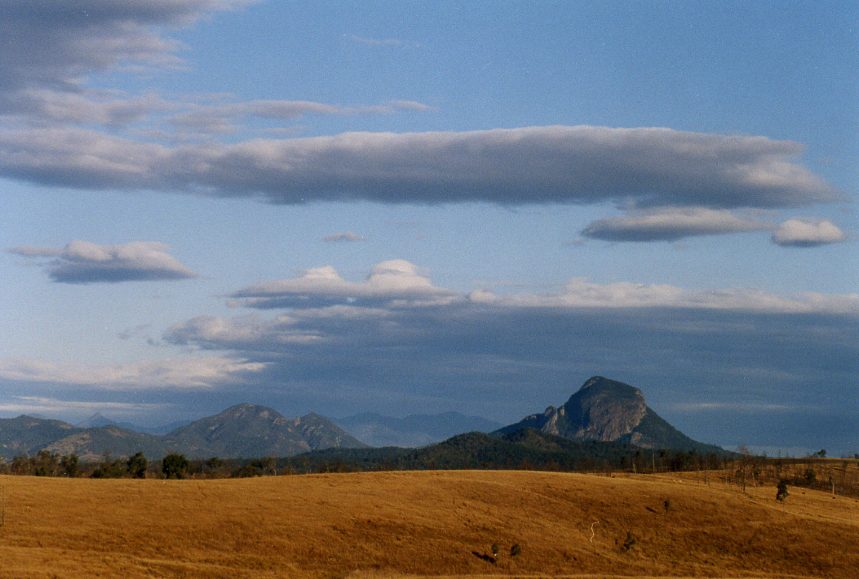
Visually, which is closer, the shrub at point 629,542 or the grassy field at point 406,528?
the grassy field at point 406,528

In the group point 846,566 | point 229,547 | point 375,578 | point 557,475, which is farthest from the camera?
point 557,475

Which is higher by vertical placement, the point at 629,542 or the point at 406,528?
the point at 406,528

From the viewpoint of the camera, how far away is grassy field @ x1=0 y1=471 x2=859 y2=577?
343 feet

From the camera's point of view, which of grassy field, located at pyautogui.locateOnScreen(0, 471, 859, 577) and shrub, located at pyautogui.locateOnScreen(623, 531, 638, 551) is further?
shrub, located at pyautogui.locateOnScreen(623, 531, 638, 551)

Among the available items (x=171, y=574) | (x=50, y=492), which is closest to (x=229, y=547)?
(x=171, y=574)

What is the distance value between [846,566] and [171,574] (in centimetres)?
8600

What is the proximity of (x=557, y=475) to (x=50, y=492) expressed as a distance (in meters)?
85.5

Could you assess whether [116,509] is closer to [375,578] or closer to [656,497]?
[375,578]

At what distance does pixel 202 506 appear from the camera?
125m

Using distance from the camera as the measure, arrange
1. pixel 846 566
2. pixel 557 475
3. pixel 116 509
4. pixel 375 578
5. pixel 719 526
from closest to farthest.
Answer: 1. pixel 375 578
2. pixel 116 509
3. pixel 846 566
4. pixel 719 526
5. pixel 557 475

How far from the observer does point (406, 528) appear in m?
126

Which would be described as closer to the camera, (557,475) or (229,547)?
(229,547)

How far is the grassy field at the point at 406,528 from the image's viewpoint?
104 m

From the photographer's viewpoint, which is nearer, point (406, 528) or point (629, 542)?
point (406, 528)
